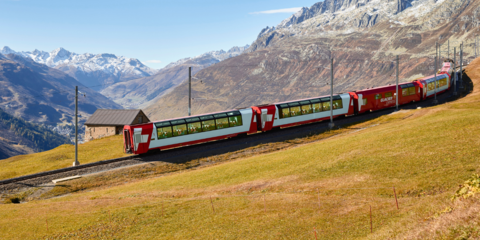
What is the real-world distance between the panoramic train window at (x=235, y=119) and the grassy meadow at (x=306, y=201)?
555 inches

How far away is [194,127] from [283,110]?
1440cm

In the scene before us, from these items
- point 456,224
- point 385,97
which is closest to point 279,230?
point 456,224

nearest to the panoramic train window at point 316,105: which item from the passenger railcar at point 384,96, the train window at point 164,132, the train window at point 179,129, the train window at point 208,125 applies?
the passenger railcar at point 384,96

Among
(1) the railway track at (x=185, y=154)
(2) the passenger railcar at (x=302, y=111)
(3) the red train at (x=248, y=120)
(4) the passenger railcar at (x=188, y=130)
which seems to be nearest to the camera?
(1) the railway track at (x=185, y=154)

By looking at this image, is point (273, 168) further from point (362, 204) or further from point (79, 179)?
point (79, 179)

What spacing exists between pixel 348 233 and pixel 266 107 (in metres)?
34.7

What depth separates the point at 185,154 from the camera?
41.7 metres

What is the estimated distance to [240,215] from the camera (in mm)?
19000

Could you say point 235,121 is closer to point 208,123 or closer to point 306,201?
point 208,123

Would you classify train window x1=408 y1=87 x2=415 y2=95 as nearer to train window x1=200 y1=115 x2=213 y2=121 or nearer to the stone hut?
train window x1=200 y1=115 x2=213 y2=121

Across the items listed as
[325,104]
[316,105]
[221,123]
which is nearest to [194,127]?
[221,123]

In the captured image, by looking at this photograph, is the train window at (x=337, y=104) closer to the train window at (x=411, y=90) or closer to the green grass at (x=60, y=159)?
the train window at (x=411, y=90)

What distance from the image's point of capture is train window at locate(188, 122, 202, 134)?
43406mm

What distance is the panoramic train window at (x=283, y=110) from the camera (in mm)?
49344
